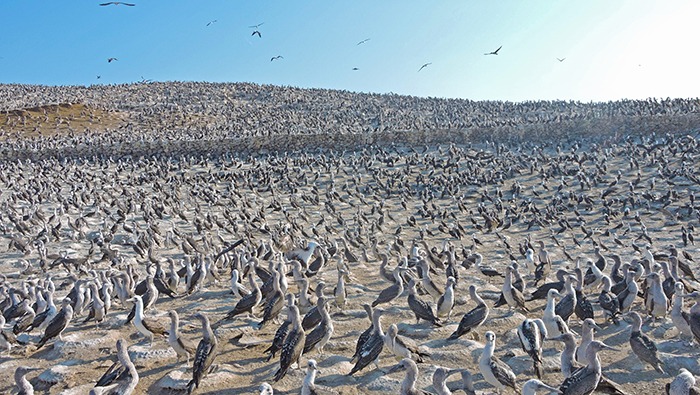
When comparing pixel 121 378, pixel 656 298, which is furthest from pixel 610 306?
pixel 121 378

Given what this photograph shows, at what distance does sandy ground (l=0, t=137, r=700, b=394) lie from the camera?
10.0 metres

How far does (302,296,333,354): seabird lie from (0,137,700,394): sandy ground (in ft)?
1.17

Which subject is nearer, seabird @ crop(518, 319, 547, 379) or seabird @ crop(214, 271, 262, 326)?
seabird @ crop(518, 319, 547, 379)

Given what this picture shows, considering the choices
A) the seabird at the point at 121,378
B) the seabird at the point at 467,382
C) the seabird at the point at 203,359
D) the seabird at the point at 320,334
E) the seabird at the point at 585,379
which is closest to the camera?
the seabird at the point at 585,379

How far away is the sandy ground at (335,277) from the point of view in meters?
10.0

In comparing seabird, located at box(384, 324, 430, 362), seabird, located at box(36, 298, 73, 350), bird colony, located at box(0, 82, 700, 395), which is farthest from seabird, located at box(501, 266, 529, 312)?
seabird, located at box(36, 298, 73, 350)

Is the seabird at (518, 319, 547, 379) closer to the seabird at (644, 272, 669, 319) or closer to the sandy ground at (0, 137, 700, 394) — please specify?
the sandy ground at (0, 137, 700, 394)

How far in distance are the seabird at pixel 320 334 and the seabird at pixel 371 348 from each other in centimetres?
90

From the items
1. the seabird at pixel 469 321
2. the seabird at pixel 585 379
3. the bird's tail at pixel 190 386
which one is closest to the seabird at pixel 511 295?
the seabird at pixel 469 321

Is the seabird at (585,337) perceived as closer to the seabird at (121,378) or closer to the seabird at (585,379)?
the seabird at (585,379)

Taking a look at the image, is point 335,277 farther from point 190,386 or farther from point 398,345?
point 190,386

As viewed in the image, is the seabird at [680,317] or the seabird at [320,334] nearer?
the seabird at [320,334]

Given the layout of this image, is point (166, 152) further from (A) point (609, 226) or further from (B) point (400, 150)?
(A) point (609, 226)

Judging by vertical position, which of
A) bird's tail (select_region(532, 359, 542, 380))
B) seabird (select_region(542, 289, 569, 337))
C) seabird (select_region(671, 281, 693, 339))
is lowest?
seabird (select_region(671, 281, 693, 339))
